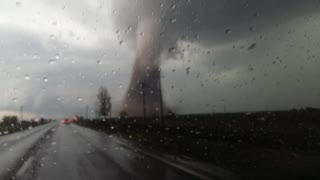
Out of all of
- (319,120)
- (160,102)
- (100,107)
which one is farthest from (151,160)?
(100,107)

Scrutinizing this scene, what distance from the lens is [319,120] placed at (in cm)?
5275

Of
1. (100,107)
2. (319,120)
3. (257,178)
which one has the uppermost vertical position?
(100,107)

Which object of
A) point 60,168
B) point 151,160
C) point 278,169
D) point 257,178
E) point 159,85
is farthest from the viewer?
point 159,85

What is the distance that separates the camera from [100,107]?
297ft

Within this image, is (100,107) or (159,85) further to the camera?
(100,107)

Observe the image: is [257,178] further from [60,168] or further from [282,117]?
[282,117]

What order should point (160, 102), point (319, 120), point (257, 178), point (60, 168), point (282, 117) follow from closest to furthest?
point (257, 178)
point (60, 168)
point (160, 102)
point (319, 120)
point (282, 117)

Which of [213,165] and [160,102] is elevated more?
[160,102]

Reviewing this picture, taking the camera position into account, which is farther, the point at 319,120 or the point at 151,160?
the point at 319,120

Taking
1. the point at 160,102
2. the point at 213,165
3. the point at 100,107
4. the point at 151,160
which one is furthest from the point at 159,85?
the point at 100,107

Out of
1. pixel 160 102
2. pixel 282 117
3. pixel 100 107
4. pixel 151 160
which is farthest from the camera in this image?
pixel 100 107

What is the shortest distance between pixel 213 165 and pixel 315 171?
8.98ft

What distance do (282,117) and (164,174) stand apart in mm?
51324

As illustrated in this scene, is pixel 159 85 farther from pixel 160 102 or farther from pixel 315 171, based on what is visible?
pixel 315 171
